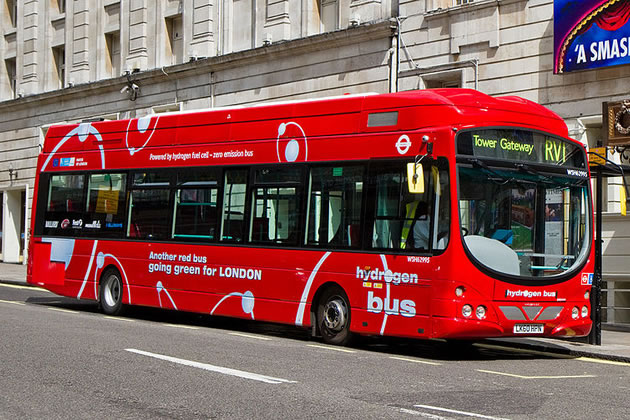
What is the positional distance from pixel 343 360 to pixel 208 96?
2089 centimetres

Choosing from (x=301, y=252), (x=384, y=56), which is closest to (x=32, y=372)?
(x=301, y=252)

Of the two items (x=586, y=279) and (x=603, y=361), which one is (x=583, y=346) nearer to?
(x=603, y=361)

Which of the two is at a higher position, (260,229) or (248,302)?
(260,229)

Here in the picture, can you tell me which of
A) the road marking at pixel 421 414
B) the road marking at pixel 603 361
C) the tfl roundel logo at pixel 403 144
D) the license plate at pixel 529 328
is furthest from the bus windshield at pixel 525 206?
the road marking at pixel 421 414

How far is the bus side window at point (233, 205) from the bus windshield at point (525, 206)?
4464 millimetres

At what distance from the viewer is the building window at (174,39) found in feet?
114

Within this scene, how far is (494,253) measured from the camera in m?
13.6

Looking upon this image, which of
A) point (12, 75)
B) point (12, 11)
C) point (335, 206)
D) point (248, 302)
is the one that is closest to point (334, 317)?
point (335, 206)

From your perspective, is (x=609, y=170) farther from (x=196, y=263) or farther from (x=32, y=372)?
(x=32, y=372)

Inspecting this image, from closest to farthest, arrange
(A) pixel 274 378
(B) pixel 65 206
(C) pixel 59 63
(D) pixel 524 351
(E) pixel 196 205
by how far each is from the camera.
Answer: (A) pixel 274 378, (D) pixel 524 351, (E) pixel 196 205, (B) pixel 65 206, (C) pixel 59 63

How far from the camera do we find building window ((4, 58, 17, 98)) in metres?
43.5

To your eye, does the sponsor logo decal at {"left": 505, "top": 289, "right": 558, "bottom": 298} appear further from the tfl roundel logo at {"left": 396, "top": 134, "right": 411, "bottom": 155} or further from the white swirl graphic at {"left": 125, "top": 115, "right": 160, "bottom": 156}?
the white swirl graphic at {"left": 125, "top": 115, "right": 160, "bottom": 156}

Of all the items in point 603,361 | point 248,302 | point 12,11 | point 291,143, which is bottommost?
point 603,361

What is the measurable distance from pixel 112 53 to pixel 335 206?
25.0 meters
